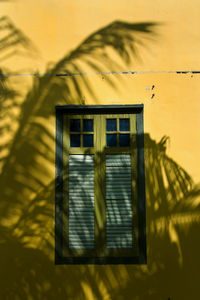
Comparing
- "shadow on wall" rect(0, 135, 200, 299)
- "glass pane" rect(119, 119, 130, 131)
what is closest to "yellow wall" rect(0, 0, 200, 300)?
"shadow on wall" rect(0, 135, 200, 299)

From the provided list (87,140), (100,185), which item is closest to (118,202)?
(100,185)

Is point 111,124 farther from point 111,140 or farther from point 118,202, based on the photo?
point 118,202

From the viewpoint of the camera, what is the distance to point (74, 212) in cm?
437

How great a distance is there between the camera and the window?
4293 mm

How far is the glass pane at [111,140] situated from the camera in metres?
4.50

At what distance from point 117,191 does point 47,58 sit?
90.2 inches

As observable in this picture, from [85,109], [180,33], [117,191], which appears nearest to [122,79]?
[85,109]

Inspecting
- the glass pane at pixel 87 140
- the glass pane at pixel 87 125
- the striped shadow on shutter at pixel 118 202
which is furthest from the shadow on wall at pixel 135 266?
the glass pane at pixel 87 125

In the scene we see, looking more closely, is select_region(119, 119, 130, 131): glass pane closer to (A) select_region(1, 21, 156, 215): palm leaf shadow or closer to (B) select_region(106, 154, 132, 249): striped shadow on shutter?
(B) select_region(106, 154, 132, 249): striped shadow on shutter

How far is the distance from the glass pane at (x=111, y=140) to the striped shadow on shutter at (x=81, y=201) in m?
0.33

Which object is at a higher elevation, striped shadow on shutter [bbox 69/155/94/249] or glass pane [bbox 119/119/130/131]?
glass pane [bbox 119/119/130/131]

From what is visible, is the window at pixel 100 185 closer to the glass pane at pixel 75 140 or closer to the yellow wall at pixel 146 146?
the glass pane at pixel 75 140

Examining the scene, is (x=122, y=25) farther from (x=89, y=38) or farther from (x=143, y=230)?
(x=143, y=230)

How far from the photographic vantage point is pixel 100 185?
4.40m
